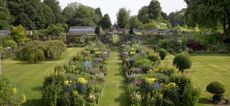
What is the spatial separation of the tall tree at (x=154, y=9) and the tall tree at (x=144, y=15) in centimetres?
108

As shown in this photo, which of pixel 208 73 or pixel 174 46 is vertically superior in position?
pixel 174 46

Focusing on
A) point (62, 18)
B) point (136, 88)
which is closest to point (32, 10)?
point (62, 18)

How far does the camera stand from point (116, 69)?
75.4 feet

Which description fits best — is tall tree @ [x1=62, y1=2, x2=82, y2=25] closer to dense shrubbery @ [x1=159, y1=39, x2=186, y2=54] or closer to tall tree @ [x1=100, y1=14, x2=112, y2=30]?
tall tree @ [x1=100, y1=14, x2=112, y2=30]

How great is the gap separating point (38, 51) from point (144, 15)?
6037cm

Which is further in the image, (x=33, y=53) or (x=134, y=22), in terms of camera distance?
(x=134, y=22)

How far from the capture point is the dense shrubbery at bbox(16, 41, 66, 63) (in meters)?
26.7

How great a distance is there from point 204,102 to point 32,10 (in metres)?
63.7

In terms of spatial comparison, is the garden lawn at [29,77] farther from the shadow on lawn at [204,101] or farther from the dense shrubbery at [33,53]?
the shadow on lawn at [204,101]

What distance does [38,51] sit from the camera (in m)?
26.8

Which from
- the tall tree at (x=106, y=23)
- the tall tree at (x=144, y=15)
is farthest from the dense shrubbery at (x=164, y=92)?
the tall tree at (x=106, y=23)

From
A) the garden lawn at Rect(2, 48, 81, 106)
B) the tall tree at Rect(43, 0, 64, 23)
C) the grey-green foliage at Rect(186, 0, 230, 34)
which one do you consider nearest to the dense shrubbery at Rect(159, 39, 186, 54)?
the grey-green foliage at Rect(186, 0, 230, 34)

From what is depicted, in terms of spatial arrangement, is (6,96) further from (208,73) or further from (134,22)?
(134,22)

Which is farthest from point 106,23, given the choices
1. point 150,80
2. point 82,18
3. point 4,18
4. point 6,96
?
point 6,96
